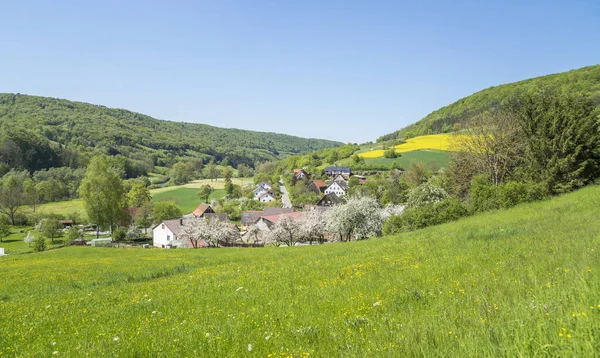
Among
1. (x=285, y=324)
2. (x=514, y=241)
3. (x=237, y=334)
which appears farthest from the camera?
(x=514, y=241)

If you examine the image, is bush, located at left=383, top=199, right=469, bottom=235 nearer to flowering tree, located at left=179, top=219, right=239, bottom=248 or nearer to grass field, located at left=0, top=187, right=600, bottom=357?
grass field, located at left=0, top=187, right=600, bottom=357

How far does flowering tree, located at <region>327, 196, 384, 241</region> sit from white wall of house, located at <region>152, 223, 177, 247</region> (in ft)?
145

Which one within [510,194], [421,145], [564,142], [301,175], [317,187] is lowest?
[317,187]

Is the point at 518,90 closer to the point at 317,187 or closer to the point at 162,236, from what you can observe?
the point at 317,187

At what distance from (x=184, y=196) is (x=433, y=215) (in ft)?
434

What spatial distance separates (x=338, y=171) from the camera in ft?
513

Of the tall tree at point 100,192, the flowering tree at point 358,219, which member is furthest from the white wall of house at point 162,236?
the flowering tree at point 358,219

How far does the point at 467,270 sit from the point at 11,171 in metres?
198

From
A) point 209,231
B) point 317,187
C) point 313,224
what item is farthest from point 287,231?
point 317,187

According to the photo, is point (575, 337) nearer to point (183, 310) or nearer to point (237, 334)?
point (237, 334)

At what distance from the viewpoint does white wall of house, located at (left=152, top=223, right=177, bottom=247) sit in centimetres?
8268

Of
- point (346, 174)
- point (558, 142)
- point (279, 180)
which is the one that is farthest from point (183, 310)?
point (279, 180)

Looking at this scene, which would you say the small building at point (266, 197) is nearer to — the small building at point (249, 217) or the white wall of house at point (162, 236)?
the small building at point (249, 217)

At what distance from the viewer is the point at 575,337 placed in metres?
3.26
